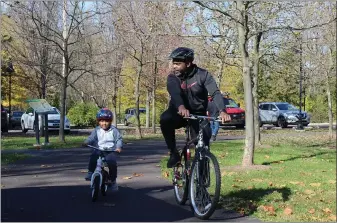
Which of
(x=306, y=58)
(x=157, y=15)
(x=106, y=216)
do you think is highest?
(x=157, y=15)

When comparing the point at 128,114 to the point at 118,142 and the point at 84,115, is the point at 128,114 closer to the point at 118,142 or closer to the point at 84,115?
the point at 84,115

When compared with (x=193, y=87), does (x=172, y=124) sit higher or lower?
lower

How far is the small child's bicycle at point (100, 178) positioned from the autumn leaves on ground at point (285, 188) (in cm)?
168

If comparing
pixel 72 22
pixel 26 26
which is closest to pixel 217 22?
pixel 72 22

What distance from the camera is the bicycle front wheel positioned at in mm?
5273

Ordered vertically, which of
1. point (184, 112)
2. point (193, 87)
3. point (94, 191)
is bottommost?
point (94, 191)

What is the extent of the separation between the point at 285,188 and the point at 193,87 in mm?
2128

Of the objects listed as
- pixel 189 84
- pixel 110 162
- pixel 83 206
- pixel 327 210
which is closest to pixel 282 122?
pixel 110 162

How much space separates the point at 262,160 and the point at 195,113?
521 cm

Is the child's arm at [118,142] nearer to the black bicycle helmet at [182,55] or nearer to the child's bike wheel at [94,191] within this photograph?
the child's bike wheel at [94,191]

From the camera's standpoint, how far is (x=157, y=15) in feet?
46.1

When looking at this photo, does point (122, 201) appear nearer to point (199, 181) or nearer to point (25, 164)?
point (199, 181)

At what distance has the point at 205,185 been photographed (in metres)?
5.55

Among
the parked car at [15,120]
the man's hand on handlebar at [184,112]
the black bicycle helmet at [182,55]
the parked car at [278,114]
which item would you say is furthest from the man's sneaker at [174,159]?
the parked car at [15,120]
